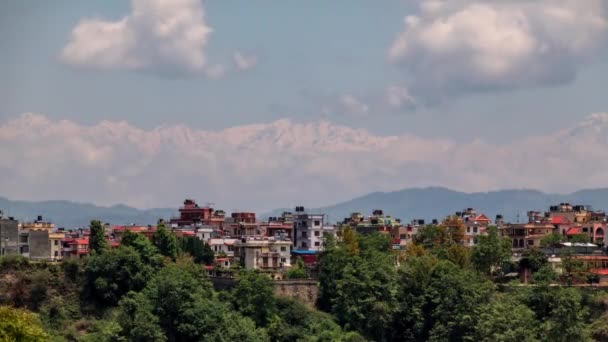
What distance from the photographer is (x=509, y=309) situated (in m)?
60.3

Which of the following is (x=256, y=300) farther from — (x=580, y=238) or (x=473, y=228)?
(x=473, y=228)

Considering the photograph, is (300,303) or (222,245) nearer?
(300,303)

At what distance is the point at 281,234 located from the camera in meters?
92.6

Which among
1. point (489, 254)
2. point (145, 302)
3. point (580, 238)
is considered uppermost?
point (580, 238)

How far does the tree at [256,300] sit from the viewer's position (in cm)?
6544

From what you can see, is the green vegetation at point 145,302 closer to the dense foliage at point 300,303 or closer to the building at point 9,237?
the dense foliage at point 300,303

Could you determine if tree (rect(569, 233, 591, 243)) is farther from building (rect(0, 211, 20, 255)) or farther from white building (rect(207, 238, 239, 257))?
building (rect(0, 211, 20, 255))

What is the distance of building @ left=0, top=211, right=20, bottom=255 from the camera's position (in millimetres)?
78875

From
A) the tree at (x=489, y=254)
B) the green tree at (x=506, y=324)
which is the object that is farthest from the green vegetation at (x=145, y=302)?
the tree at (x=489, y=254)

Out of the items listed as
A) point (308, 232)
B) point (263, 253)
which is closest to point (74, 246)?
point (263, 253)

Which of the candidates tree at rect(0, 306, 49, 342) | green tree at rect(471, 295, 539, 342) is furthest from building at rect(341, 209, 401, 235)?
tree at rect(0, 306, 49, 342)

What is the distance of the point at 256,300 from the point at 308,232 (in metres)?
29.3

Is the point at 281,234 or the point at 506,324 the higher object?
the point at 281,234

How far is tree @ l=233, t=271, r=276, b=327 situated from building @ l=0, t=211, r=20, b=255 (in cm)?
1918
